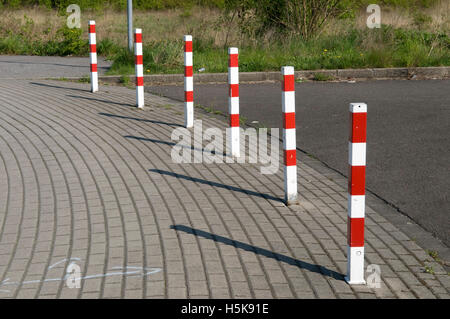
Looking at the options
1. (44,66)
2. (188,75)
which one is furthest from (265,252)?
(44,66)

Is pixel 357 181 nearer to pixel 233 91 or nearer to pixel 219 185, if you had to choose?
pixel 219 185

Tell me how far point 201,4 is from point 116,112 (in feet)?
75.6

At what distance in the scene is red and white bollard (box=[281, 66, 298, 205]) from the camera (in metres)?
6.31

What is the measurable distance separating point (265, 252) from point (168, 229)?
89cm

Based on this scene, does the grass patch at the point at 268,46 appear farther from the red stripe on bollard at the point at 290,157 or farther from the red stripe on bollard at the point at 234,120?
the red stripe on bollard at the point at 290,157

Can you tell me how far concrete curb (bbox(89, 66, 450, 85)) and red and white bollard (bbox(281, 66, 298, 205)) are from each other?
27.6 ft

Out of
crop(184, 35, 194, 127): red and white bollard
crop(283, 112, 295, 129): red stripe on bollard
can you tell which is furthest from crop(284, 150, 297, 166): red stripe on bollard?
crop(184, 35, 194, 127): red and white bollard

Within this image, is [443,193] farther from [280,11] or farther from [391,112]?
[280,11]

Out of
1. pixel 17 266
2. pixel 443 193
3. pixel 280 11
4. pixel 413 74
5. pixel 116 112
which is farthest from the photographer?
pixel 280 11

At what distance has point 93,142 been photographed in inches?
348

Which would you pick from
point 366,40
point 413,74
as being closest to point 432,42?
point 366,40

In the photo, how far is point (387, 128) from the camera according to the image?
10.0m

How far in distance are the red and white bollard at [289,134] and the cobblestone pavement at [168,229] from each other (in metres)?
0.16

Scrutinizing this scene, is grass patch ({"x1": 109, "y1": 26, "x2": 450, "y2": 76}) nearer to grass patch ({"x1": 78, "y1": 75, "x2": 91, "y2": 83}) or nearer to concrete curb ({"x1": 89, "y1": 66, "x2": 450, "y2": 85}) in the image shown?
concrete curb ({"x1": 89, "y1": 66, "x2": 450, "y2": 85})
